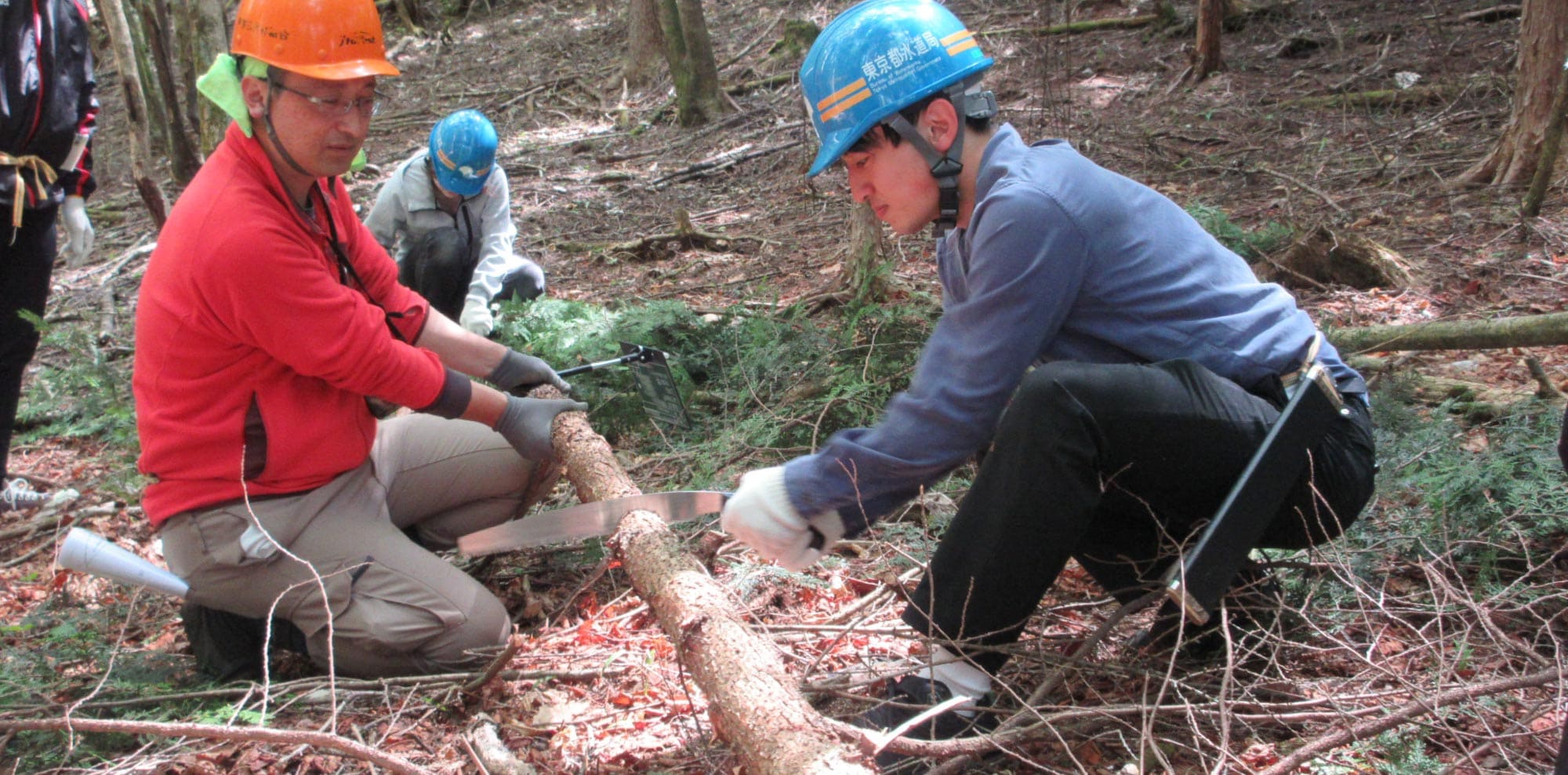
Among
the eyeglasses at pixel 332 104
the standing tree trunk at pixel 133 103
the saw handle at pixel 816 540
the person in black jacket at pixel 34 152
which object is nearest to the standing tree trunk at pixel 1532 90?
the saw handle at pixel 816 540

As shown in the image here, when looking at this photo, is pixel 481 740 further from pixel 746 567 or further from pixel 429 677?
pixel 746 567

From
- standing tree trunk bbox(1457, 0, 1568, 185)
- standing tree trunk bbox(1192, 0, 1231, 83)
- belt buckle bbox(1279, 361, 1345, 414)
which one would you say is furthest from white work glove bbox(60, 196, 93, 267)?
standing tree trunk bbox(1192, 0, 1231, 83)

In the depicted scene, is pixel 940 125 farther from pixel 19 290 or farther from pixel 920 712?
pixel 19 290

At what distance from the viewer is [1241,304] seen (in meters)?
2.25

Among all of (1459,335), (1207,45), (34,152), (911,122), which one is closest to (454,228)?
(34,152)

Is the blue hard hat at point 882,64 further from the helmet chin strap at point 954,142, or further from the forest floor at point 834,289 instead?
the forest floor at point 834,289

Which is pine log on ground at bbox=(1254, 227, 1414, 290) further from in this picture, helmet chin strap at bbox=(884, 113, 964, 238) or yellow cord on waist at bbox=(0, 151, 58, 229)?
yellow cord on waist at bbox=(0, 151, 58, 229)

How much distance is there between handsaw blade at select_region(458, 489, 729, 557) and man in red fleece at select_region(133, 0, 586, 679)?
244 mm

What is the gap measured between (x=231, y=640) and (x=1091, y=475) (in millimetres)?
2440

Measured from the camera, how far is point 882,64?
220 centimetres

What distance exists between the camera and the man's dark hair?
87.9 inches

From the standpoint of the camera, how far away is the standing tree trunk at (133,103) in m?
5.45

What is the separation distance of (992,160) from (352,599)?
2.10 m

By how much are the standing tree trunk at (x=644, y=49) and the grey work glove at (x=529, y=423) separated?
1024 cm
